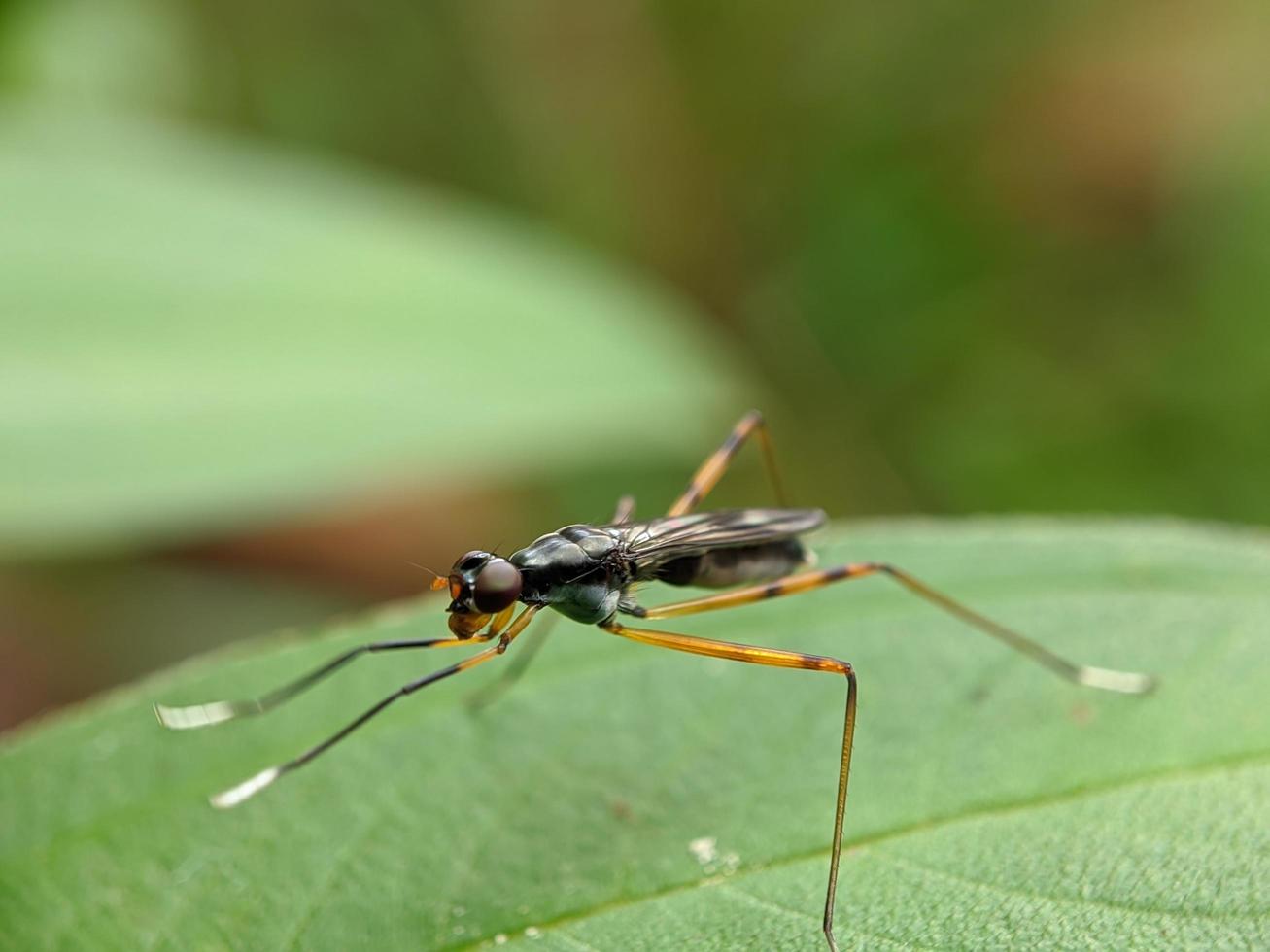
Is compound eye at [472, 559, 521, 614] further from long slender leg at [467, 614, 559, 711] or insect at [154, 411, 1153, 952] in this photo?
long slender leg at [467, 614, 559, 711]

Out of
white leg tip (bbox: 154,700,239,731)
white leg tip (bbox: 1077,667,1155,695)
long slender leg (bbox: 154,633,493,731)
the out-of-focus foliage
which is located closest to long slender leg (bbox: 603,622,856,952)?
long slender leg (bbox: 154,633,493,731)

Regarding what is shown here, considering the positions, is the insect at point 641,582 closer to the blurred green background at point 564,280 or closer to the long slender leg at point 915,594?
the long slender leg at point 915,594

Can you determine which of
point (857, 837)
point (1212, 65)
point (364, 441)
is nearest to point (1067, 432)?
point (1212, 65)

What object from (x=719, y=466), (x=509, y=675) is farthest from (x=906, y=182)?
(x=509, y=675)

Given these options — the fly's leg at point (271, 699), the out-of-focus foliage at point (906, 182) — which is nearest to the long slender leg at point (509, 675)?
the fly's leg at point (271, 699)

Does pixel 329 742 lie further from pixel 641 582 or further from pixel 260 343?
pixel 260 343
